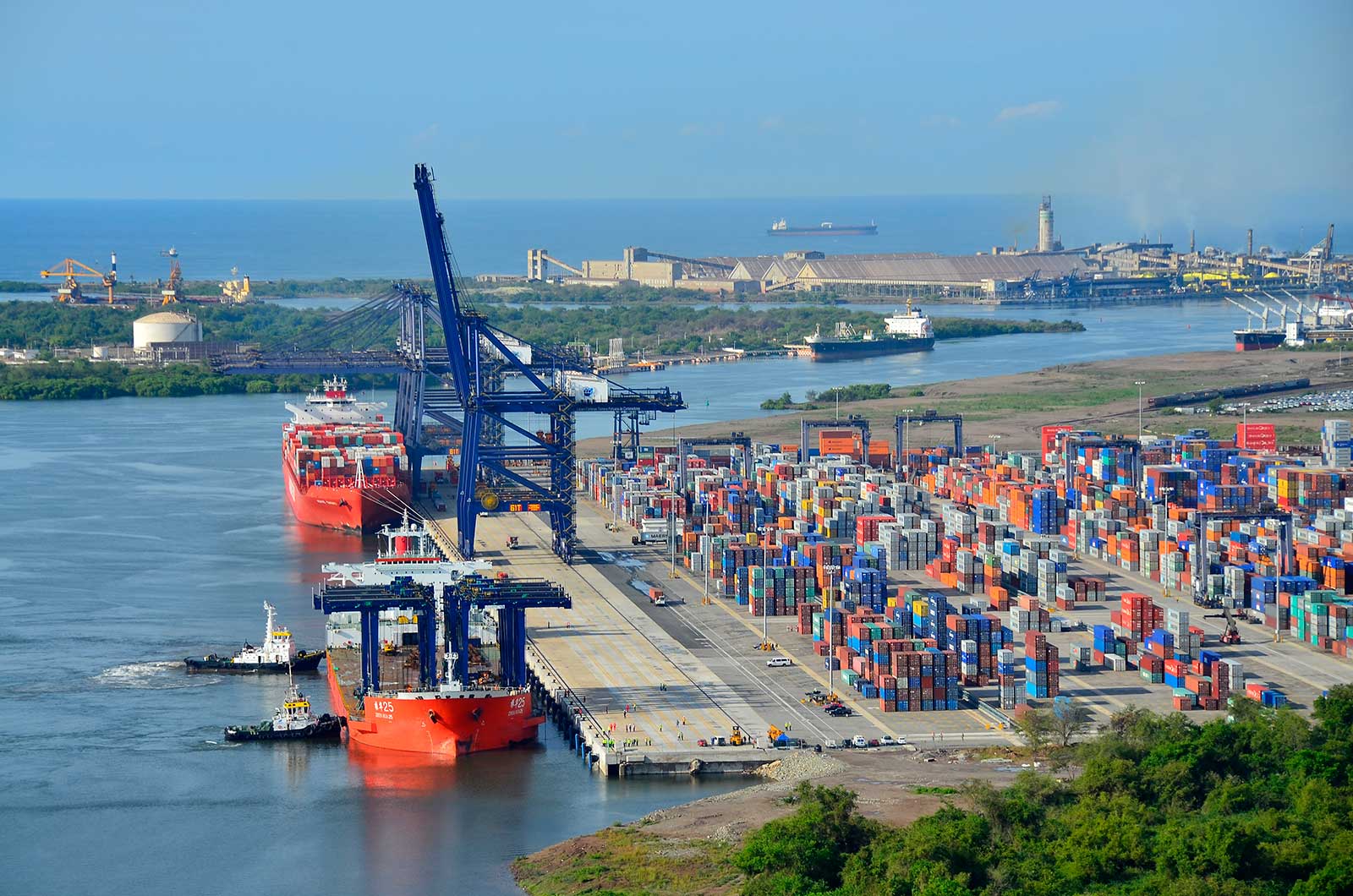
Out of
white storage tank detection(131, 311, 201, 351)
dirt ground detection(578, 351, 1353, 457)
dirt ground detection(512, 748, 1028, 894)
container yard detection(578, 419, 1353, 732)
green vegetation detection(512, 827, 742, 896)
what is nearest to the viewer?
green vegetation detection(512, 827, 742, 896)

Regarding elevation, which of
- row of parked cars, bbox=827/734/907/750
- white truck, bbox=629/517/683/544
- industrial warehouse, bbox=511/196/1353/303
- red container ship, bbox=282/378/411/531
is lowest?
row of parked cars, bbox=827/734/907/750

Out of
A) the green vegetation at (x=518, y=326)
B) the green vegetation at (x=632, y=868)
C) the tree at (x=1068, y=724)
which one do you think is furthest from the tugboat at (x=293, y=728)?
the green vegetation at (x=518, y=326)

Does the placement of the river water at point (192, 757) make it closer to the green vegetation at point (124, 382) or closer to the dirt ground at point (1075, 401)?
the dirt ground at point (1075, 401)

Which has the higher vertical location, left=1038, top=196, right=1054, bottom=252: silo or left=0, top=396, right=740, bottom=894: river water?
left=1038, top=196, right=1054, bottom=252: silo

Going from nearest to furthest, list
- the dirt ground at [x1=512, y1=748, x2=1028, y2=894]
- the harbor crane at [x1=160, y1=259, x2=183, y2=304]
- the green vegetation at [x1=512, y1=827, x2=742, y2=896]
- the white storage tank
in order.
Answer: the green vegetation at [x1=512, y1=827, x2=742, y2=896], the dirt ground at [x1=512, y1=748, x2=1028, y2=894], the white storage tank, the harbor crane at [x1=160, y1=259, x2=183, y2=304]

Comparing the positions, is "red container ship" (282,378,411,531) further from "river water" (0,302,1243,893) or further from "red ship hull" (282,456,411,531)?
"river water" (0,302,1243,893)

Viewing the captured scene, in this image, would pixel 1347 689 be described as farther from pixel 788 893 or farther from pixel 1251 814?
pixel 788 893

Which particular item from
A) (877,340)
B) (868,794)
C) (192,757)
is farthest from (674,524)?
(877,340)

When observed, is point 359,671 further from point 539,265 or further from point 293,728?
point 539,265

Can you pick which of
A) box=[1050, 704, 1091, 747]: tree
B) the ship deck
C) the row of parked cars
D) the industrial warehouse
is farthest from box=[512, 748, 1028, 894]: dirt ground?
the industrial warehouse
